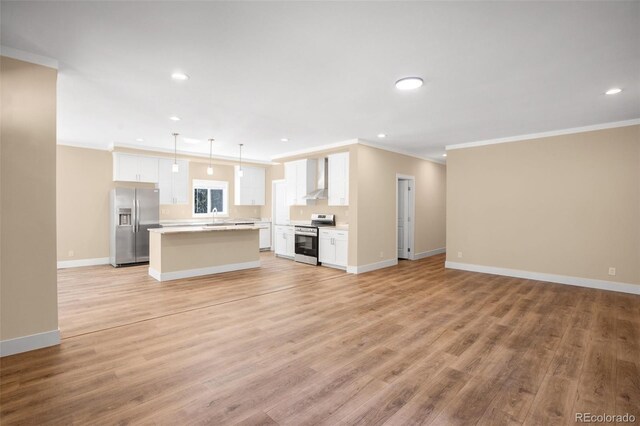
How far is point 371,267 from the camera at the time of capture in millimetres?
6539

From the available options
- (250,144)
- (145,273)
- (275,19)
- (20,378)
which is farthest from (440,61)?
(145,273)

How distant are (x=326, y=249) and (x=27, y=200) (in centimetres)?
502

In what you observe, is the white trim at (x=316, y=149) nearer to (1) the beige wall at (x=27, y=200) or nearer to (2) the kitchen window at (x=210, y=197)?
(2) the kitchen window at (x=210, y=197)

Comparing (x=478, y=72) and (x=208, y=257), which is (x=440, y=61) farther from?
(x=208, y=257)

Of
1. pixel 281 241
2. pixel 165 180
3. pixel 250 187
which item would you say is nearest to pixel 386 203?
pixel 281 241

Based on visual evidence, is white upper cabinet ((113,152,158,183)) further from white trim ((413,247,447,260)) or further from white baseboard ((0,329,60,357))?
white trim ((413,247,447,260))

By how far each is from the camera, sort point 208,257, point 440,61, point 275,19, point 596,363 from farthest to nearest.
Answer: point 208,257 → point 440,61 → point 596,363 → point 275,19

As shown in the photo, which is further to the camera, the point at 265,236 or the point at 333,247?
the point at 265,236

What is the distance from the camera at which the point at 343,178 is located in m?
6.59

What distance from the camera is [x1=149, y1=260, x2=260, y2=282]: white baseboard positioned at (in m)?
5.51

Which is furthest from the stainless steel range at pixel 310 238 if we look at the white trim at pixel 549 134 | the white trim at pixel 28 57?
the white trim at pixel 28 57

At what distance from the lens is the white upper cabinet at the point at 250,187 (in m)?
9.03

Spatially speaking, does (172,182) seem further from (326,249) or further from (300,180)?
(326,249)

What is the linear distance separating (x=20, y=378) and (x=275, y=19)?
3.36 meters
